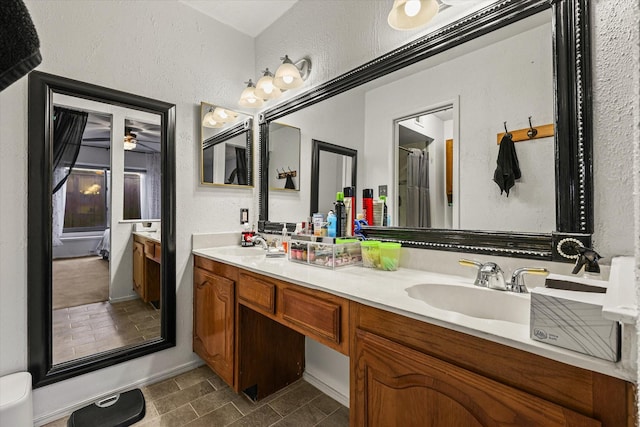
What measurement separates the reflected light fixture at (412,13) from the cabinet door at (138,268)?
1971mm

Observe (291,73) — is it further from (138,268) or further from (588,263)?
(588,263)

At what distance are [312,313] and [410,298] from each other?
15.5 inches

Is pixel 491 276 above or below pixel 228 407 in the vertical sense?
above

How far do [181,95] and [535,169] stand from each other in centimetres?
215

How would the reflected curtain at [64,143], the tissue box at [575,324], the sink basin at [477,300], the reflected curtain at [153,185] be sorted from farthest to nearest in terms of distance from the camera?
the reflected curtain at [153,185] < the reflected curtain at [64,143] < the sink basin at [477,300] < the tissue box at [575,324]

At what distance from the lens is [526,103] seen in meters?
1.07

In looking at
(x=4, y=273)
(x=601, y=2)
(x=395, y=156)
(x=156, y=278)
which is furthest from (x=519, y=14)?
(x=4, y=273)

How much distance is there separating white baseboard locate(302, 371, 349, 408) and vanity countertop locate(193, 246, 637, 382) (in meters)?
0.82

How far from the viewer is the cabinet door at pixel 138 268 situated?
75.2 inches

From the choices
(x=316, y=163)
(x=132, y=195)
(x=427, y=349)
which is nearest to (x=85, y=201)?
(x=132, y=195)

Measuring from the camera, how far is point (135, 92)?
1.88 m

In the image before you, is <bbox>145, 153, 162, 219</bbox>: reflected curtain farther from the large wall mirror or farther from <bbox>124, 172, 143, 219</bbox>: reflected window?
the large wall mirror

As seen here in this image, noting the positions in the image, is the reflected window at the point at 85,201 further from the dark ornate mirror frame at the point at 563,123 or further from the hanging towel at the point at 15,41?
the dark ornate mirror frame at the point at 563,123

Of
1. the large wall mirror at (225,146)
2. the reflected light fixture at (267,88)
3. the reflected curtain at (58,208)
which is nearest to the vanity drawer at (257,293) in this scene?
the large wall mirror at (225,146)
